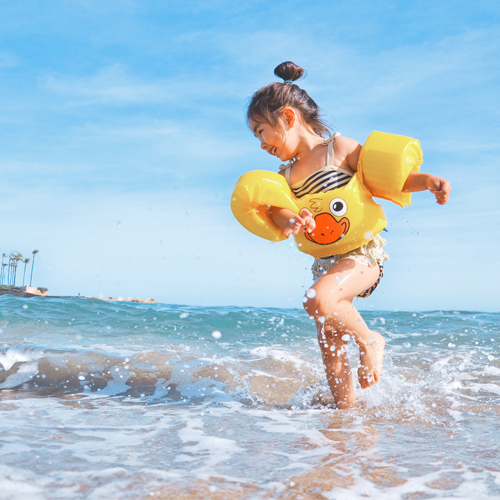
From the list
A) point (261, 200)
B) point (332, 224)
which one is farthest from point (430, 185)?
point (261, 200)

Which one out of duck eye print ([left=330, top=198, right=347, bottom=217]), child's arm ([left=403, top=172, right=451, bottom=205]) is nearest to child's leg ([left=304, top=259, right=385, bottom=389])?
duck eye print ([left=330, top=198, right=347, bottom=217])

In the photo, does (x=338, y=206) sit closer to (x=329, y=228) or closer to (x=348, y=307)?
(x=329, y=228)

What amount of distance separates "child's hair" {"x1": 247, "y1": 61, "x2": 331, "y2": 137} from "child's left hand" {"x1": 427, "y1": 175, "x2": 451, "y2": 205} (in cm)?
93

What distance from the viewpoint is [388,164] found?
330 cm

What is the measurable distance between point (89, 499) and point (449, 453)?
1660mm

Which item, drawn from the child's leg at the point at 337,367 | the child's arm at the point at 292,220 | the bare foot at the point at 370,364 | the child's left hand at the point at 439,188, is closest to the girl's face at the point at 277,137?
the child's arm at the point at 292,220

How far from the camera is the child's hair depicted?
3.50m

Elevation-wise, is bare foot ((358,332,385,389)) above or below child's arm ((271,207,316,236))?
below

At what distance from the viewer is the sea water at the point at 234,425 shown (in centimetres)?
192

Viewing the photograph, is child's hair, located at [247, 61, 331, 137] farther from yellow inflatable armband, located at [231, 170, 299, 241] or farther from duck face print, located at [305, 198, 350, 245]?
duck face print, located at [305, 198, 350, 245]

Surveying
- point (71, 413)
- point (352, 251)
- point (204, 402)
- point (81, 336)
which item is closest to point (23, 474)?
point (71, 413)

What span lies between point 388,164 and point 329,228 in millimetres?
586

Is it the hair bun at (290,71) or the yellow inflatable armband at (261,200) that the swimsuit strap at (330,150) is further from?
the hair bun at (290,71)

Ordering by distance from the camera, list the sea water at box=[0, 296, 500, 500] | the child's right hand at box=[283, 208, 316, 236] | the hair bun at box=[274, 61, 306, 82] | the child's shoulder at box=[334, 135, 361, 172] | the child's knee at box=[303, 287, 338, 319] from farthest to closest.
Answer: the hair bun at box=[274, 61, 306, 82], the child's shoulder at box=[334, 135, 361, 172], the child's knee at box=[303, 287, 338, 319], the child's right hand at box=[283, 208, 316, 236], the sea water at box=[0, 296, 500, 500]
